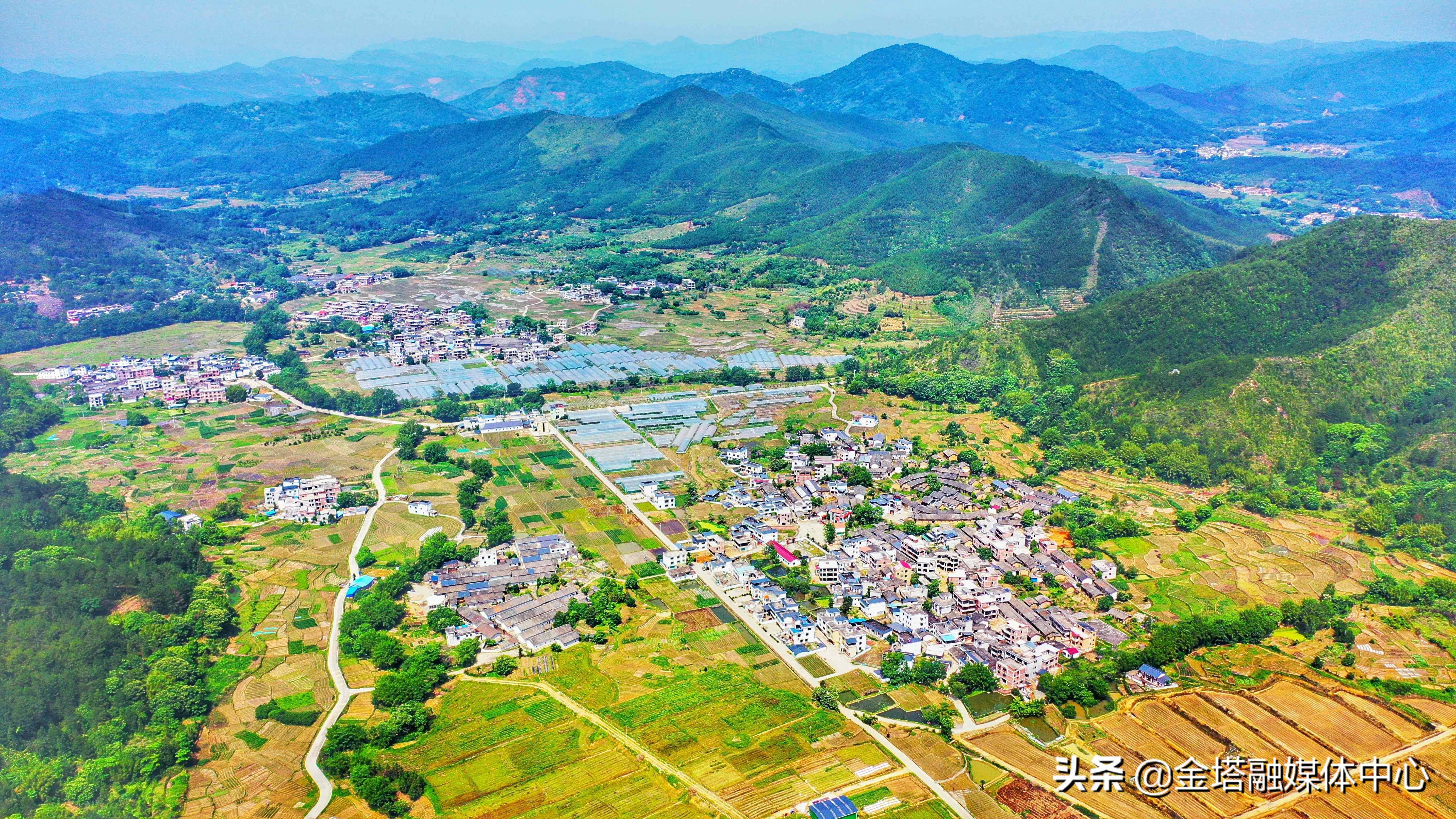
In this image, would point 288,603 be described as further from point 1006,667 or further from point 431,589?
point 1006,667

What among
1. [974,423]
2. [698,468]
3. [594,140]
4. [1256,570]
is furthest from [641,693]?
[594,140]

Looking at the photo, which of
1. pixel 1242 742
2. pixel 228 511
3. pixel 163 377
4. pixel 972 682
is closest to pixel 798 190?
pixel 163 377

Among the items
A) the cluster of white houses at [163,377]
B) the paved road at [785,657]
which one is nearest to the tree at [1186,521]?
the paved road at [785,657]

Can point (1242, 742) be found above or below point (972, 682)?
below

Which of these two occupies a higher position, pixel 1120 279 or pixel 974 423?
pixel 1120 279

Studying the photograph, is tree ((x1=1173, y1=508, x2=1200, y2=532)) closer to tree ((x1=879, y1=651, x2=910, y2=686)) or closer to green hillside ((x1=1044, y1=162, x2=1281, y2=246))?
tree ((x1=879, y1=651, x2=910, y2=686))

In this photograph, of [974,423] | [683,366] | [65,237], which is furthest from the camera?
[65,237]

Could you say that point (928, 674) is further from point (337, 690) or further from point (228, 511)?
point (228, 511)

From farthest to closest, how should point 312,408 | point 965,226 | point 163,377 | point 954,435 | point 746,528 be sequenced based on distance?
point 965,226 < point 163,377 < point 312,408 < point 954,435 < point 746,528
